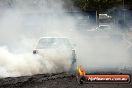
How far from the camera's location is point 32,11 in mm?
13984

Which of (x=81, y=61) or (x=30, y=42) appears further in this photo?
(x=30, y=42)

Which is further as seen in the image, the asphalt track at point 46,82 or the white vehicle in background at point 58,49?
the white vehicle in background at point 58,49

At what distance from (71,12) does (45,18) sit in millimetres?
1995

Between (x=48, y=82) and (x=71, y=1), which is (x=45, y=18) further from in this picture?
(x=48, y=82)

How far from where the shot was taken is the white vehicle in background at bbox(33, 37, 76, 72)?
11188mm

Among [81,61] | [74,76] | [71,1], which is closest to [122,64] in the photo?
[81,61]

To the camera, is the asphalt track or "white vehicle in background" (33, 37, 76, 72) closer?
the asphalt track

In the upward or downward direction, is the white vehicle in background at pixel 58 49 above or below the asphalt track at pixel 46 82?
above

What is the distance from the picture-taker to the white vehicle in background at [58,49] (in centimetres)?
1119

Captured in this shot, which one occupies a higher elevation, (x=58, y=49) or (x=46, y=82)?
(x=58, y=49)

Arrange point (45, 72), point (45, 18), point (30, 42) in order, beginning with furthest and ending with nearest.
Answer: point (30, 42), point (45, 18), point (45, 72)

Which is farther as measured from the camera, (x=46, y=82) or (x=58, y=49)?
(x=58, y=49)

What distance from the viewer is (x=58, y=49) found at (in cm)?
1137

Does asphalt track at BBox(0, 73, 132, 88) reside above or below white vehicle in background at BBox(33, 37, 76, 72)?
below
